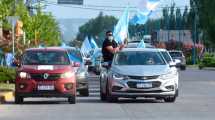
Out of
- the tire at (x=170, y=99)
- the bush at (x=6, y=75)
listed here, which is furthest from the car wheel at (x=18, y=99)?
the bush at (x=6, y=75)

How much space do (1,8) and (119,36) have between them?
858 centimetres

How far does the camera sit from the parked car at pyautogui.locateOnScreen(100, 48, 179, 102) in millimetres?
24031

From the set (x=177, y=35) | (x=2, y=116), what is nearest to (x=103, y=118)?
(x=2, y=116)

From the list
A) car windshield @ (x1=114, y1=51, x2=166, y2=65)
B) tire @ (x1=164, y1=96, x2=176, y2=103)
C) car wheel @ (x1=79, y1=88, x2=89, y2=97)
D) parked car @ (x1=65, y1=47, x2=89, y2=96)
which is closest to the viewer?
tire @ (x1=164, y1=96, x2=176, y2=103)

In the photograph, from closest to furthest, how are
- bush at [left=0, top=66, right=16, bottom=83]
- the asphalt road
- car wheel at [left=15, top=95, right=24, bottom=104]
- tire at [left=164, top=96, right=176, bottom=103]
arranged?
the asphalt road, car wheel at [left=15, top=95, right=24, bottom=104], tire at [left=164, top=96, right=176, bottom=103], bush at [left=0, top=66, right=16, bottom=83]

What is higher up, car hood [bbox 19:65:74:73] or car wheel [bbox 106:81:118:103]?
car hood [bbox 19:65:74:73]

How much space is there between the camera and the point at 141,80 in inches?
944

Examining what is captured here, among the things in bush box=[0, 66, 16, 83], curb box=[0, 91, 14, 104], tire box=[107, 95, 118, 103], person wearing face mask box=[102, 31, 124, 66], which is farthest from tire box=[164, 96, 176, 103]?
bush box=[0, 66, 16, 83]

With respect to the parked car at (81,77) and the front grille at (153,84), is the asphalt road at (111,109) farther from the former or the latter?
the parked car at (81,77)

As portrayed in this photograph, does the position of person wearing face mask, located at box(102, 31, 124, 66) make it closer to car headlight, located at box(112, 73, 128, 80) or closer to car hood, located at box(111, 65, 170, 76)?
car hood, located at box(111, 65, 170, 76)

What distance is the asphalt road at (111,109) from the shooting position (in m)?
19.3

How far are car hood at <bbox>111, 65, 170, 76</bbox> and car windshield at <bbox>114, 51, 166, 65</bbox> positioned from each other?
1.38 feet

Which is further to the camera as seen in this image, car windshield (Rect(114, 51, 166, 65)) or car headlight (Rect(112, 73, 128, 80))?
car windshield (Rect(114, 51, 166, 65))

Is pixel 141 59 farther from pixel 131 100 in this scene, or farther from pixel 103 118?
pixel 103 118
